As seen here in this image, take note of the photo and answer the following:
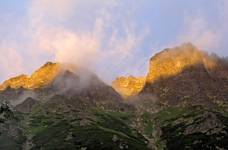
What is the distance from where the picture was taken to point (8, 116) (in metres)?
74.0

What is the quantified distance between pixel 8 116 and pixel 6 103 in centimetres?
266

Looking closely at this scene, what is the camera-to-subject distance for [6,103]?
248ft
